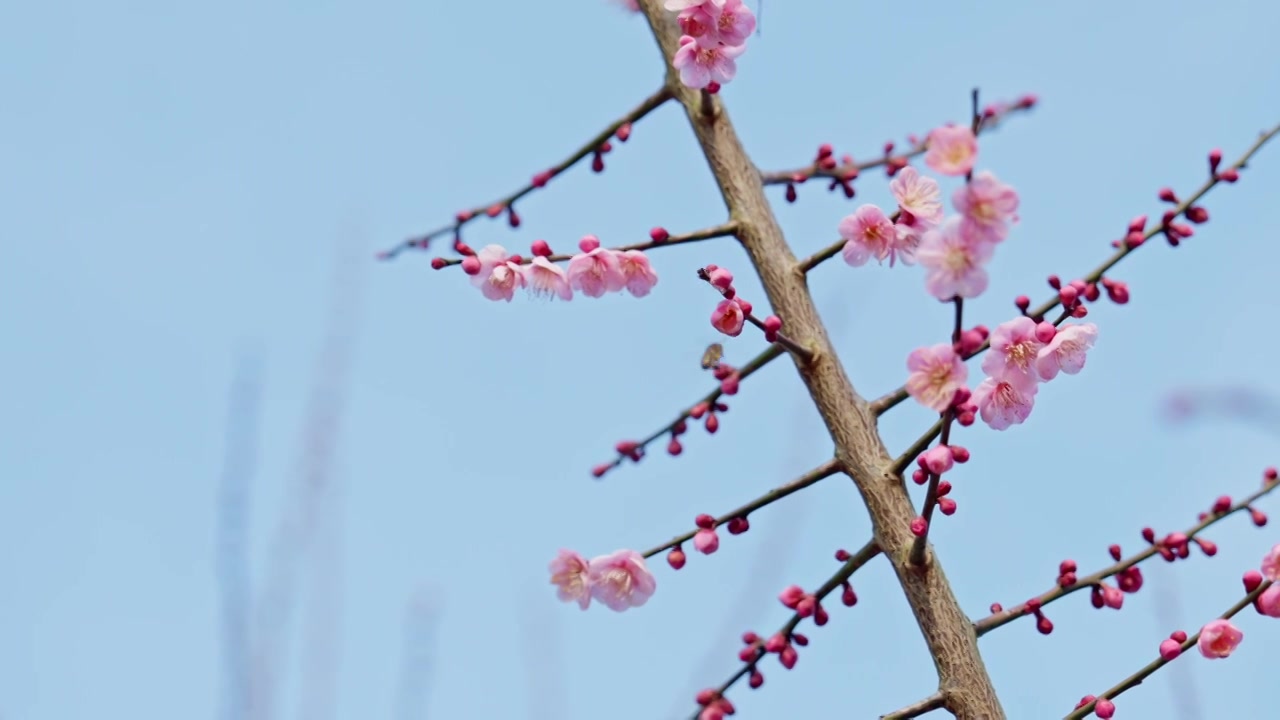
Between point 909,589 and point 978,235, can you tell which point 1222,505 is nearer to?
point 909,589

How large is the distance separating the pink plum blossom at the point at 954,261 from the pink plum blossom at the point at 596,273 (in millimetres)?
1174

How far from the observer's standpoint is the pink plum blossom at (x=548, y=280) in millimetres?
3225

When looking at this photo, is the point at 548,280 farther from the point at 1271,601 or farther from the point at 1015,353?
the point at 1271,601

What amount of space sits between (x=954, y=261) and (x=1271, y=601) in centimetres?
119

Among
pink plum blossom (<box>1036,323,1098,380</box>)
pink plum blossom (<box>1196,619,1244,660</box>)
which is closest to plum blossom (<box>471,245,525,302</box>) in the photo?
pink plum blossom (<box>1036,323,1098,380</box>)

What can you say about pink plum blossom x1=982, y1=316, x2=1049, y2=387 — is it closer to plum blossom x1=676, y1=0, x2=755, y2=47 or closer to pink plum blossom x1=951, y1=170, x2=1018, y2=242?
pink plum blossom x1=951, y1=170, x2=1018, y2=242

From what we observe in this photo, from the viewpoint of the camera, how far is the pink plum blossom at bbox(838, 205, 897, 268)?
306 cm

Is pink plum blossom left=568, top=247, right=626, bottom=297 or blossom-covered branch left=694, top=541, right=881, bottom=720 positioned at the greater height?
pink plum blossom left=568, top=247, right=626, bottom=297

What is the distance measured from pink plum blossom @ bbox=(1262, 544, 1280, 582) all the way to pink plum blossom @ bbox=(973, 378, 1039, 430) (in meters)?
0.59

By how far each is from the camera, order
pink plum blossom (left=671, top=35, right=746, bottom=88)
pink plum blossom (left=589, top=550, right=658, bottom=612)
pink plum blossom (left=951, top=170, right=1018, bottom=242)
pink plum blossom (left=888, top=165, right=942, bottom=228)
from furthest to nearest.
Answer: pink plum blossom (left=671, top=35, right=746, bottom=88) → pink plum blossom (left=589, top=550, right=658, bottom=612) → pink plum blossom (left=888, top=165, right=942, bottom=228) → pink plum blossom (left=951, top=170, right=1018, bottom=242)

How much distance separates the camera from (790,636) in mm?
2877

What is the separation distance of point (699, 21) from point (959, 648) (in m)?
1.68

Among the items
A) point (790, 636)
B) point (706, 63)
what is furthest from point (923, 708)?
point (706, 63)

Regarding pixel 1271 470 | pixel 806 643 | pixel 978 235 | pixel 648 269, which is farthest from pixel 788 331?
pixel 1271 470
